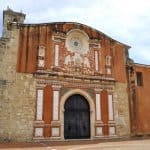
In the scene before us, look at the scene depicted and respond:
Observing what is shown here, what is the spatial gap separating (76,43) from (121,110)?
580 cm

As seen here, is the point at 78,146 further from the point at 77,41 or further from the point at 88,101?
the point at 77,41

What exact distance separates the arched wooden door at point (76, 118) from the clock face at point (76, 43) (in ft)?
11.3

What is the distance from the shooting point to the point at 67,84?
1731 cm

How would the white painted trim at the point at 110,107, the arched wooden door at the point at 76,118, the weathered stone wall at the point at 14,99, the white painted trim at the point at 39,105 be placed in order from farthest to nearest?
the white painted trim at the point at 110,107
the arched wooden door at the point at 76,118
the white painted trim at the point at 39,105
the weathered stone wall at the point at 14,99

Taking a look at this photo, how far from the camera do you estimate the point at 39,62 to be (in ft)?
55.3

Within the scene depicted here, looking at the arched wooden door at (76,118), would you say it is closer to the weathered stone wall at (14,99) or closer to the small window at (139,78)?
the weathered stone wall at (14,99)

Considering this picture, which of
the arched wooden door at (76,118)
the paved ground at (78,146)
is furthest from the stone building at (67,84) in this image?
the paved ground at (78,146)

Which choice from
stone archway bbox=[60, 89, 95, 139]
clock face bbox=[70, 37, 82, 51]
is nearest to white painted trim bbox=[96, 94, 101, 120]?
stone archway bbox=[60, 89, 95, 139]

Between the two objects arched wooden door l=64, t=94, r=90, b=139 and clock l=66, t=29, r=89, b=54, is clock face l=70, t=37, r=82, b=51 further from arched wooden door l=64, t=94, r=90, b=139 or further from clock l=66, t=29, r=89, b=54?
arched wooden door l=64, t=94, r=90, b=139

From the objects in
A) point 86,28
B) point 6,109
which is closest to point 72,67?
point 86,28

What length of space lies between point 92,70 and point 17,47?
18.0ft

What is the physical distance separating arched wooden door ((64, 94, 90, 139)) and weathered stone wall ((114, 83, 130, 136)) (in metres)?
2.29

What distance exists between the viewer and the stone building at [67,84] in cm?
1572

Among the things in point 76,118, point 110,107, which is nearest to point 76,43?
point 110,107
